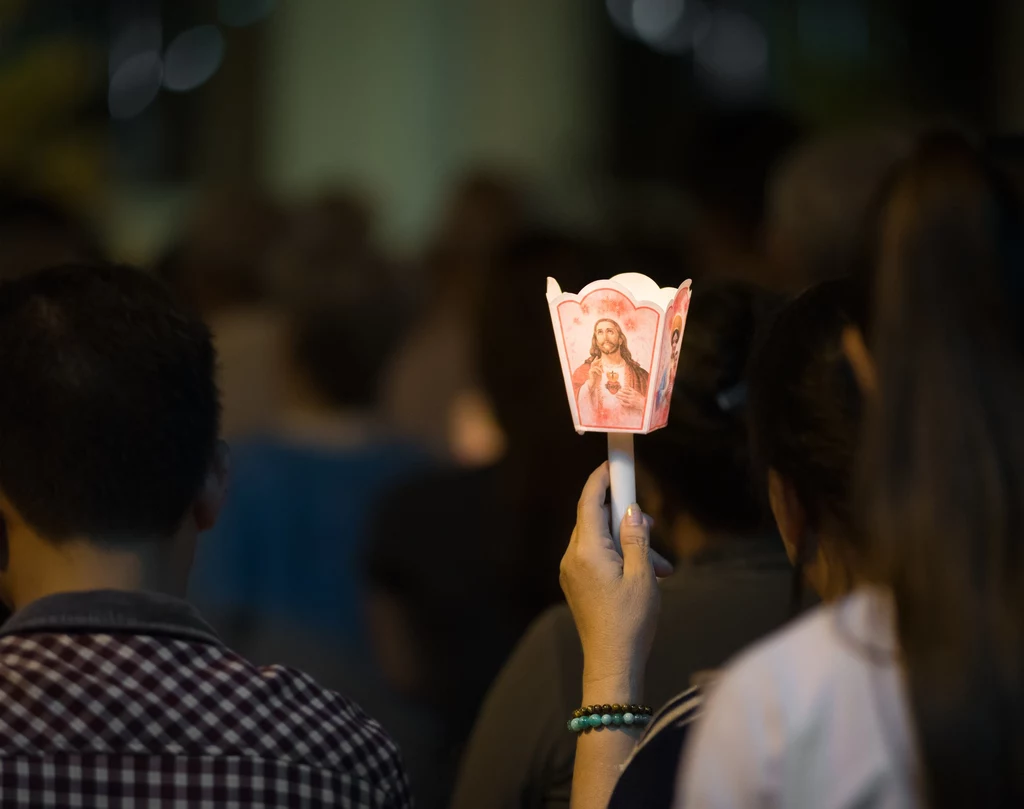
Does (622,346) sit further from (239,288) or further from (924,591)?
(239,288)

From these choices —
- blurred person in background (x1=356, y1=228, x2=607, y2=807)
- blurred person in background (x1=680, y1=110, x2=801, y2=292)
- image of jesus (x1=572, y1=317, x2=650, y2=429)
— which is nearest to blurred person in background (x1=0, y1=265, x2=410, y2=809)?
image of jesus (x1=572, y1=317, x2=650, y2=429)

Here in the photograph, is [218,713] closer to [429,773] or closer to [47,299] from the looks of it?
[47,299]

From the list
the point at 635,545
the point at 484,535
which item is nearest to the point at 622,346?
the point at 635,545

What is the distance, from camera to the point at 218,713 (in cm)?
151

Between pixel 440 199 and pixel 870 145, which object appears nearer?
pixel 870 145

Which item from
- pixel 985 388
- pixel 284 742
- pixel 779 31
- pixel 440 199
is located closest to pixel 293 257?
pixel 284 742

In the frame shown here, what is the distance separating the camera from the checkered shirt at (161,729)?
1450mm

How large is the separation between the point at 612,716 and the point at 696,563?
1.49 ft

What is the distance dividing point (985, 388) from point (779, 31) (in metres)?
10.3

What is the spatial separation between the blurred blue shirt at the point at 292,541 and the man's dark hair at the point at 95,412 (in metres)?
1.79

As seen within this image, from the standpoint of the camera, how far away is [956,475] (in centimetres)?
108

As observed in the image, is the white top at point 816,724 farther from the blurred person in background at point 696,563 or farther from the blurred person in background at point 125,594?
the blurred person in background at point 696,563

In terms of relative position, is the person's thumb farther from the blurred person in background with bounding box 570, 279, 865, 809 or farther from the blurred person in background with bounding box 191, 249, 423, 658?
the blurred person in background with bounding box 191, 249, 423, 658

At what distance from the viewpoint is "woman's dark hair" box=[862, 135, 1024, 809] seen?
1.06 meters
